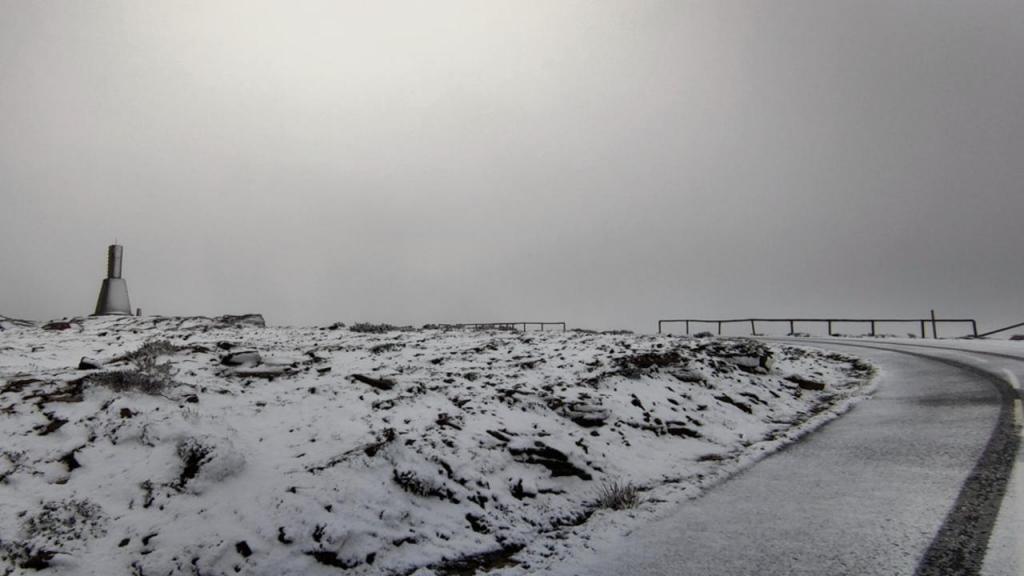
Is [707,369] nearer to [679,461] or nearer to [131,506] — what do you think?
[679,461]

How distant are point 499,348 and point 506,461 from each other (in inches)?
244

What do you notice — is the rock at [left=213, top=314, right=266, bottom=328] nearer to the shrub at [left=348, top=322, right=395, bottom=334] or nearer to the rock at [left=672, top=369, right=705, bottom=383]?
the shrub at [left=348, top=322, right=395, bottom=334]

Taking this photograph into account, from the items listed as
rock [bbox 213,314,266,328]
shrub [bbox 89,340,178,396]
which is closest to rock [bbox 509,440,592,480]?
shrub [bbox 89,340,178,396]

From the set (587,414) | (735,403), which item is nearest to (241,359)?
(587,414)

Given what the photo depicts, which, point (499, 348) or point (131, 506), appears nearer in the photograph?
point (131, 506)

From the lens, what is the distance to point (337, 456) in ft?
16.8

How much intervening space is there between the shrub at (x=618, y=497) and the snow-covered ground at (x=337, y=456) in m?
0.11

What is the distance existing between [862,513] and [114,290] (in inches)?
1370

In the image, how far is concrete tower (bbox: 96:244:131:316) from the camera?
2864 centimetres

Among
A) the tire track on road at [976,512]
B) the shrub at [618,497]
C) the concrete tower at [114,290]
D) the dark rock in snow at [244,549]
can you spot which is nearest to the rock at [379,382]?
the shrub at [618,497]

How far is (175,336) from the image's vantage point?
47.2 ft

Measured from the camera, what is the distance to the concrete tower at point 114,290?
28.6m

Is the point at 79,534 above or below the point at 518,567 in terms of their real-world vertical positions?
above

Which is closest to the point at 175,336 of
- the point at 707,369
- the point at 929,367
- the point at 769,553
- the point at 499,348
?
the point at 499,348
